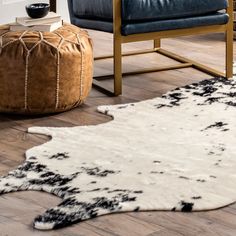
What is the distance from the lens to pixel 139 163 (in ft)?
8.70

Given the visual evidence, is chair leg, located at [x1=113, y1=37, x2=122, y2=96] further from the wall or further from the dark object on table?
the wall

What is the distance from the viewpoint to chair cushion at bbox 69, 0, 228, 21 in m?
3.44

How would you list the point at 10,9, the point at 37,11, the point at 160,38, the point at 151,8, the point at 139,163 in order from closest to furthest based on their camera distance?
the point at 139,163, the point at 37,11, the point at 151,8, the point at 160,38, the point at 10,9

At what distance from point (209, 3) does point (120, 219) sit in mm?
1658

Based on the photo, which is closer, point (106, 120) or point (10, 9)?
point (106, 120)

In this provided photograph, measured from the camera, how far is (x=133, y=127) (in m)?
3.07

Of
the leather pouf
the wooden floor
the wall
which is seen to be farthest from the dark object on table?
the wall

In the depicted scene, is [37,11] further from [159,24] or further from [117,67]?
[159,24]

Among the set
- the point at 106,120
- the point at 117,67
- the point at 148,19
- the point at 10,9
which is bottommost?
the point at 106,120

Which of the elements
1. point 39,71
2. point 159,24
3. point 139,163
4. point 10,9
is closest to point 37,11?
point 39,71

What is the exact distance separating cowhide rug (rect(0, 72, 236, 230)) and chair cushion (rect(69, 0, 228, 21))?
0.40 metres

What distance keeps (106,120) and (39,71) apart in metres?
0.34

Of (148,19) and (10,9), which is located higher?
(148,19)

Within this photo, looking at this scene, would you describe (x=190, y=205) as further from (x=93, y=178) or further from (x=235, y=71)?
(x=235, y=71)
